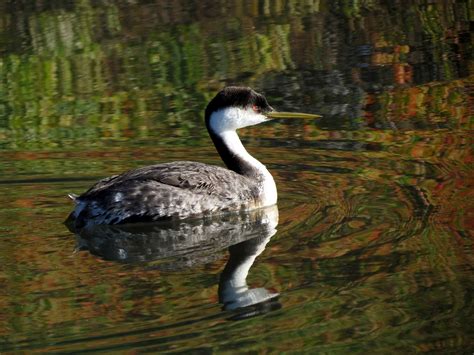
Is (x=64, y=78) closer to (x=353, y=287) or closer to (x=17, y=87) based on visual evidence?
(x=17, y=87)

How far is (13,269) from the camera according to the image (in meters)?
8.71

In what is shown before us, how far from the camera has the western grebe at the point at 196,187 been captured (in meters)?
10.0

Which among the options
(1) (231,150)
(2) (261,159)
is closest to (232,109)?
(1) (231,150)

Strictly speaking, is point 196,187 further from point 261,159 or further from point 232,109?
point 261,159

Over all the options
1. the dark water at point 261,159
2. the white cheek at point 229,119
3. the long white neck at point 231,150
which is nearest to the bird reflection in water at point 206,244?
the dark water at point 261,159

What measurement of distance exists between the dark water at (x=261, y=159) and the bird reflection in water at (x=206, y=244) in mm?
27

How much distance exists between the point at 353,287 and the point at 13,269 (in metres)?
2.43

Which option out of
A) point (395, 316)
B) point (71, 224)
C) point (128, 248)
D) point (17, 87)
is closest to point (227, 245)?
point (128, 248)

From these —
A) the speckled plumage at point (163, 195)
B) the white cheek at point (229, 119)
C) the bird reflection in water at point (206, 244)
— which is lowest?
the bird reflection in water at point (206, 244)

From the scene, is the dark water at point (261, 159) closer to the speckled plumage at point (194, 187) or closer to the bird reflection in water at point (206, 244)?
the bird reflection in water at point (206, 244)

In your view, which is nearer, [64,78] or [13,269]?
[13,269]

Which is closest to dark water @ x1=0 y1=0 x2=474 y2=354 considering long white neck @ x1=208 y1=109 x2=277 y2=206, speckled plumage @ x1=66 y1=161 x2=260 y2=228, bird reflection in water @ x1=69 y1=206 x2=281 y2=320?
bird reflection in water @ x1=69 y1=206 x2=281 y2=320

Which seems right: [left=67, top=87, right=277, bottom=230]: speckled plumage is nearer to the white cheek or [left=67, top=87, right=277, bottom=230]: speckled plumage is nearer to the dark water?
the white cheek

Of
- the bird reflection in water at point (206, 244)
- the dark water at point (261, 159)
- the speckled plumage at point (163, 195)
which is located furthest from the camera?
the speckled plumage at point (163, 195)
